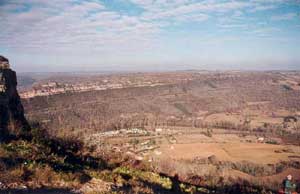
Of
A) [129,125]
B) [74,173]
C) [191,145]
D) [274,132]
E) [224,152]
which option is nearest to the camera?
Answer: [74,173]

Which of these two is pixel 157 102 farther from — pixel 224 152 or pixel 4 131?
pixel 4 131

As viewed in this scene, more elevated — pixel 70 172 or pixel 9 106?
pixel 9 106

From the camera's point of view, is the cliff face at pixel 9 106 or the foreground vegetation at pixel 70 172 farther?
the cliff face at pixel 9 106

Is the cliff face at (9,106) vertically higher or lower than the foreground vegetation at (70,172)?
higher

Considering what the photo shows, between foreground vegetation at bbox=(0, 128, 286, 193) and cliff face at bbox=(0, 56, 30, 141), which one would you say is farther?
cliff face at bbox=(0, 56, 30, 141)

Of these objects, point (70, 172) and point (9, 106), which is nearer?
point (70, 172)

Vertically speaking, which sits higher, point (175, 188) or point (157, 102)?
point (175, 188)

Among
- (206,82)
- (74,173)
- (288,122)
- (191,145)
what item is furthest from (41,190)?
(206,82)

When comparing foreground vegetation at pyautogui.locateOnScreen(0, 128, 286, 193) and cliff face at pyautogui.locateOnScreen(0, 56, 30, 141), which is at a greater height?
cliff face at pyautogui.locateOnScreen(0, 56, 30, 141)
